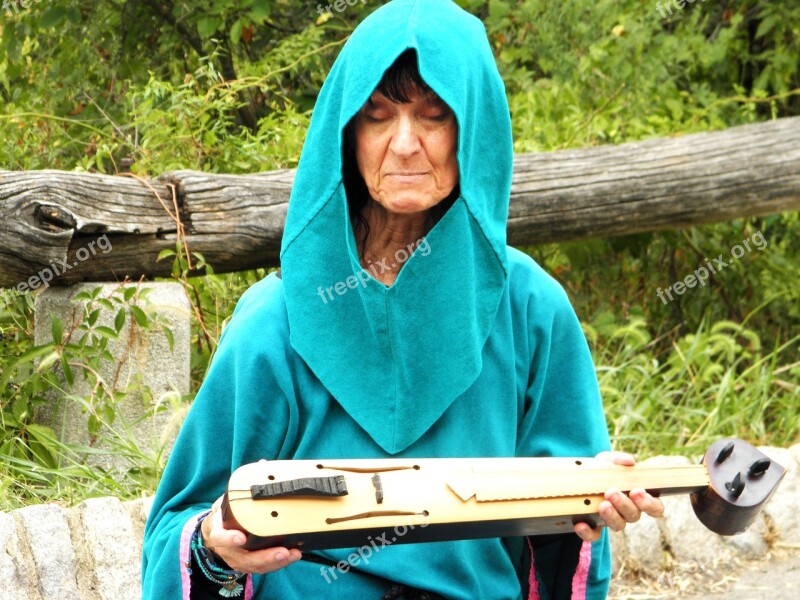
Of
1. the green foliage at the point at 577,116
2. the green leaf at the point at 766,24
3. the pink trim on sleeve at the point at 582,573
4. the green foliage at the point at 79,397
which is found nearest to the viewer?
the pink trim on sleeve at the point at 582,573

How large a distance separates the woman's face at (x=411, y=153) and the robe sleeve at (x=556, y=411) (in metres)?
0.35

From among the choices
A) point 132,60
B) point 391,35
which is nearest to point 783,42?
point 132,60

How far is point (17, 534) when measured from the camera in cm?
302

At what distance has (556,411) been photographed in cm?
235

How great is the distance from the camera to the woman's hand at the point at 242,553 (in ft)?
6.10

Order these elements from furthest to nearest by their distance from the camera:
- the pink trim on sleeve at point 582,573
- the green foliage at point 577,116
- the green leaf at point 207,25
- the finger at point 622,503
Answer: the green leaf at point 207,25
the green foliage at point 577,116
the pink trim on sleeve at point 582,573
the finger at point 622,503

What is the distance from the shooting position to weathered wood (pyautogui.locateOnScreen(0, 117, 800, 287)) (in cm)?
365

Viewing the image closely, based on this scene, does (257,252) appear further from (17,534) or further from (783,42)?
(783,42)

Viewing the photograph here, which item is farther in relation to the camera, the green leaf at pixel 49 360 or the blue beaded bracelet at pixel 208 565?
the green leaf at pixel 49 360

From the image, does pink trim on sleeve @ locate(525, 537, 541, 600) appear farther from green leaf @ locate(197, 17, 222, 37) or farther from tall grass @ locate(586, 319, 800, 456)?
green leaf @ locate(197, 17, 222, 37)

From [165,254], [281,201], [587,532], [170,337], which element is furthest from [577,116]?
[587,532]

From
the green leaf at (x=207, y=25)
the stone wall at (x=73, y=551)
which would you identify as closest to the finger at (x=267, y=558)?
the stone wall at (x=73, y=551)

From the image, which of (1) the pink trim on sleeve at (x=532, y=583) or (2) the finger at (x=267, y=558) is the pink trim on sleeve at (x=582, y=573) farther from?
(2) the finger at (x=267, y=558)

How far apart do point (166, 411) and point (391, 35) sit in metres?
2.12
